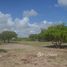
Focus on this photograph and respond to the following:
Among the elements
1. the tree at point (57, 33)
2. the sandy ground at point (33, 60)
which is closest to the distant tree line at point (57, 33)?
the tree at point (57, 33)

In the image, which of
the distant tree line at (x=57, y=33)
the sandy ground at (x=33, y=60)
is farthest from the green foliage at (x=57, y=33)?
the sandy ground at (x=33, y=60)

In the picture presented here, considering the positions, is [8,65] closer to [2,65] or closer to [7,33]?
[2,65]

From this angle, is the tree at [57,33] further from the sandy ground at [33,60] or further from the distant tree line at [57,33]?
the sandy ground at [33,60]

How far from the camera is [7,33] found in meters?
120

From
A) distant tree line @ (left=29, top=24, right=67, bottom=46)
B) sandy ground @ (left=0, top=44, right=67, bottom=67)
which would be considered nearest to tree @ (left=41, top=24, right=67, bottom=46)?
distant tree line @ (left=29, top=24, right=67, bottom=46)

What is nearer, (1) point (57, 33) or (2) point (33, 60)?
(2) point (33, 60)

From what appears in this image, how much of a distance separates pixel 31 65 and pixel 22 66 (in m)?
0.72

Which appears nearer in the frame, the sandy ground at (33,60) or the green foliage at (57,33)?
the sandy ground at (33,60)

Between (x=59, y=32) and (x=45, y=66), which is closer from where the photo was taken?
(x=45, y=66)

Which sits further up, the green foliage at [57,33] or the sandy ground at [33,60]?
the green foliage at [57,33]

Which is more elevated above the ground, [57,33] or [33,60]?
[57,33]

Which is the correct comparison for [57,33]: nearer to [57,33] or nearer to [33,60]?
[57,33]

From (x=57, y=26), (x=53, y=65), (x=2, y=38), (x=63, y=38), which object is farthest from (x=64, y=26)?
(x=2, y=38)

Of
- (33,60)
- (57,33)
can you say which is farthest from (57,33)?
(33,60)
